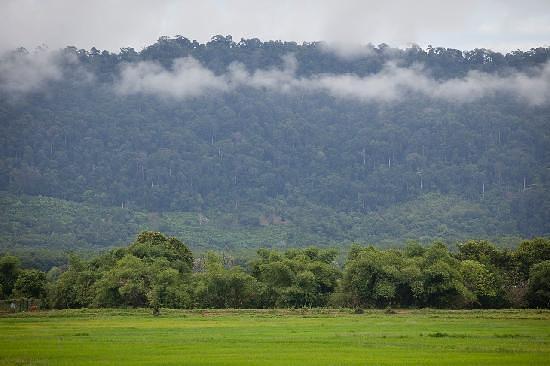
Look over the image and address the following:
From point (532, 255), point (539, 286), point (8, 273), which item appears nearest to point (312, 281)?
point (539, 286)

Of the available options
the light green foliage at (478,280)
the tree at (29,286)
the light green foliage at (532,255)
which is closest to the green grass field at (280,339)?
the light green foliage at (478,280)

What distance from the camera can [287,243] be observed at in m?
184

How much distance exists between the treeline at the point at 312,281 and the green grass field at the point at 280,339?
9.58 m

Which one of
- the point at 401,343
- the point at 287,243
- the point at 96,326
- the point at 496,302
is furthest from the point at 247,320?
the point at 287,243

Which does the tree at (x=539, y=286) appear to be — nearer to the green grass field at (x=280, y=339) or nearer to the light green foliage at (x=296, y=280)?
the green grass field at (x=280, y=339)

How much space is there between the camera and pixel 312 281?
260 ft

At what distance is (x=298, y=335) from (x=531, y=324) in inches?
672

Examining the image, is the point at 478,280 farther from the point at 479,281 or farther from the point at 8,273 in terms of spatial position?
the point at 8,273

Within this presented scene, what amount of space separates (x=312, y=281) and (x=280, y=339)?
3523 centimetres

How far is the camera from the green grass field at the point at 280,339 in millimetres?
35875

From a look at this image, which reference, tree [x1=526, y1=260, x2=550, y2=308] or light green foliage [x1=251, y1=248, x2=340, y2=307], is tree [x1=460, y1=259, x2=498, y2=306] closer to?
tree [x1=526, y1=260, x2=550, y2=308]

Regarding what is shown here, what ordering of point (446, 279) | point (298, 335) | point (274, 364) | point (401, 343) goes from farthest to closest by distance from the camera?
point (446, 279) → point (298, 335) → point (401, 343) → point (274, 364)

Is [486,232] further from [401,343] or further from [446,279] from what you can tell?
[401,343]

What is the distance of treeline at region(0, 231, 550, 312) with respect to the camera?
73562 mm
